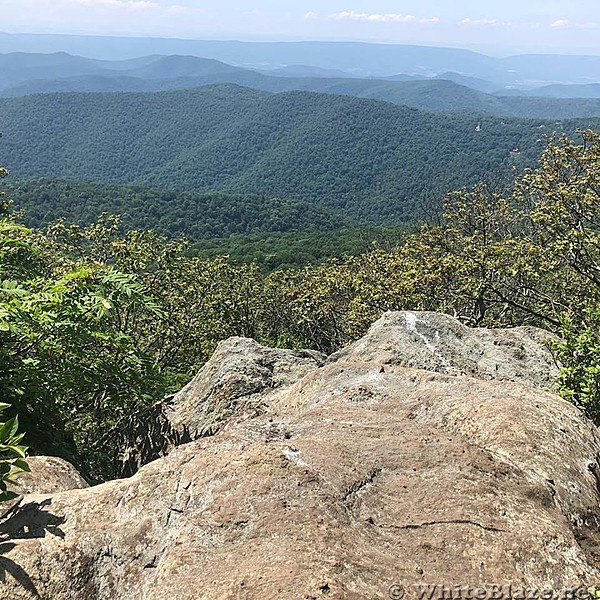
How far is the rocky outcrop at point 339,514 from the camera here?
13.4ft

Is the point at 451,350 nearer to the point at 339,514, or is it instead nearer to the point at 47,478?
the point at 339,514

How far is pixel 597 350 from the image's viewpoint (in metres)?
9.19

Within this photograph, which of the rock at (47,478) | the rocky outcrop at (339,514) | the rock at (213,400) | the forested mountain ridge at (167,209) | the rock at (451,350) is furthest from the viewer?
the forested mountain ridge at (167,209)

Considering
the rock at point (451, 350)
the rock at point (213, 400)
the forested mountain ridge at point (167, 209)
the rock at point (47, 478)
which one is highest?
the rock at point (47, 478)

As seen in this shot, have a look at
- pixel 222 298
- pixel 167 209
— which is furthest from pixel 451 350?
pixel 167 209

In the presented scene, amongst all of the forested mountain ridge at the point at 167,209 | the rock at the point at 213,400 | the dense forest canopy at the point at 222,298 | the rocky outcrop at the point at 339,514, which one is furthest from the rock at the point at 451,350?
the forested mountain ridge at the point at 167,209

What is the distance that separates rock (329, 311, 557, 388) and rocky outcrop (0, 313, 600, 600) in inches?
155

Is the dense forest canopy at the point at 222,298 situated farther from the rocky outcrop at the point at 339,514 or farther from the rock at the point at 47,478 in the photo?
the rocky outcrop at the point at 339,514

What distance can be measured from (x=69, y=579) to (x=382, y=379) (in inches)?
195

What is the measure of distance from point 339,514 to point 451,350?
732 cm

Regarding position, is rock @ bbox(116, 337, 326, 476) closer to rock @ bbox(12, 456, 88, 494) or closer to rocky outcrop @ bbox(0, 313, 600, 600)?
rock @ bbox(12, 456, 88, 494)

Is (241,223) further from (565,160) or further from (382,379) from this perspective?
(382,379)

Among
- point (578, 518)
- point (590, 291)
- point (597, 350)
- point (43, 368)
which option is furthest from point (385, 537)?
point (590, 291)

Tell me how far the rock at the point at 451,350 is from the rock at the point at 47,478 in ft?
18.2
